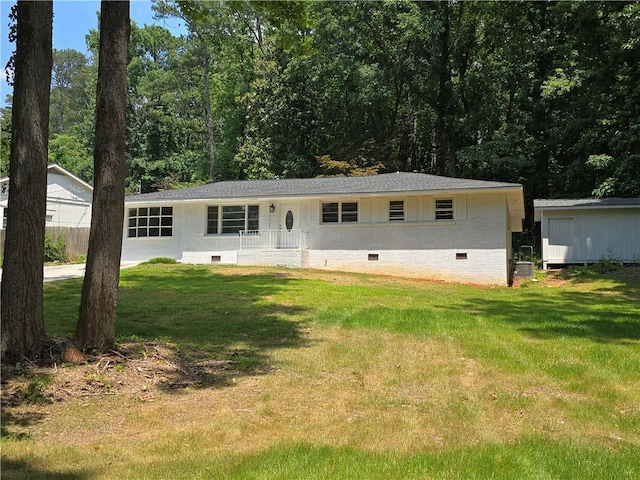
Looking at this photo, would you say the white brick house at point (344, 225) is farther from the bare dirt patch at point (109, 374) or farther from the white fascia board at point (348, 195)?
the bare dirt patch at point (109, 374)

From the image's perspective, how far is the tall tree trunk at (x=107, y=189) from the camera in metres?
6.62

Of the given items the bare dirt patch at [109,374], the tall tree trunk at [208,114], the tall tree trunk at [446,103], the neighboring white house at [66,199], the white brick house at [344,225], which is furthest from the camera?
the tall tree trunk at [208,114]

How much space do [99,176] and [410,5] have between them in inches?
1134

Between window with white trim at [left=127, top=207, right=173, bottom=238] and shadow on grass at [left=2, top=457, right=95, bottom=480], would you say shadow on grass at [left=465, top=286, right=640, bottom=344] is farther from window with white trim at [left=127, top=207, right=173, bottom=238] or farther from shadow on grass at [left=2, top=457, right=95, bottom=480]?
window with white trim at [left=127, top=207, right=173, bottom=238]

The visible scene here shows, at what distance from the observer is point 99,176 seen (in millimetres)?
6707

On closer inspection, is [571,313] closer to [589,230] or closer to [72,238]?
[589,230]

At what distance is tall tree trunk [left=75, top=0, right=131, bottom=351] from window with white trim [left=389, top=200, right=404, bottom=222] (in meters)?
14.4

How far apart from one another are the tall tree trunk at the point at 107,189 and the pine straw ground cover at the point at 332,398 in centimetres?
44

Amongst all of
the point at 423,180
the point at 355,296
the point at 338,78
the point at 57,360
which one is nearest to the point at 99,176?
the point at 57,360

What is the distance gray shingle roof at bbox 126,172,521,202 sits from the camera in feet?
63.6

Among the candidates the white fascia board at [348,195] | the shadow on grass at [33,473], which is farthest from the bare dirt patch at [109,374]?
the white fascia board at [348,195]

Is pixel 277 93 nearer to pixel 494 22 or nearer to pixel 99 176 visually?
pixel 494 22

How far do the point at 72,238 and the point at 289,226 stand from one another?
11.9 m

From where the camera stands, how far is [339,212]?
21.1 metres
